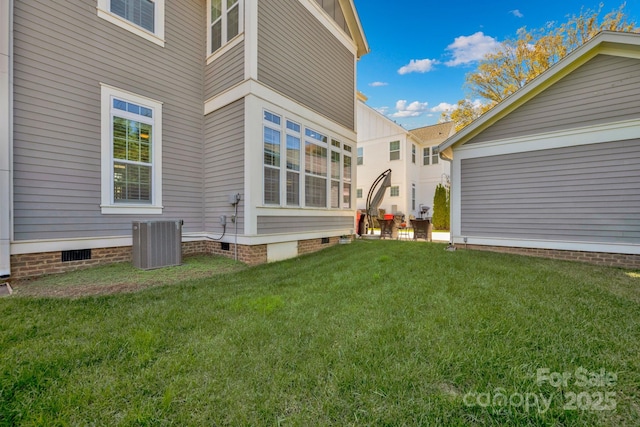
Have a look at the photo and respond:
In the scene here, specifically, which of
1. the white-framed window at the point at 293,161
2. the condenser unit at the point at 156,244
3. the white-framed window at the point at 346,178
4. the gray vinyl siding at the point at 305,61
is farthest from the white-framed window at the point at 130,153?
the white-framed window at the point at 346,178

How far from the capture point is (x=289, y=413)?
64.7 inches

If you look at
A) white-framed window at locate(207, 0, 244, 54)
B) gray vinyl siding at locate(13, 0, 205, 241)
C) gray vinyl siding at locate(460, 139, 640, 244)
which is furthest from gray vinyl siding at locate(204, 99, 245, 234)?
gray vinyl siding at locate(460, 139, 640, 244)

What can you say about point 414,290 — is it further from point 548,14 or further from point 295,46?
point 548,14

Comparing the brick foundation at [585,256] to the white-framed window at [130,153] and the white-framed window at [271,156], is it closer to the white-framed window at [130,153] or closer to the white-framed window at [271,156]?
the white-framed window at [271,156]

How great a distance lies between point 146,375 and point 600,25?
2221cm

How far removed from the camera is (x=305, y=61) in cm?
741

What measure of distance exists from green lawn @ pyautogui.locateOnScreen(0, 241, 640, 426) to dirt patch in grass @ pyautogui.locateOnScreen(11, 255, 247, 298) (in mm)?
349

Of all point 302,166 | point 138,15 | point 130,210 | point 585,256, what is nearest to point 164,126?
point 130,210

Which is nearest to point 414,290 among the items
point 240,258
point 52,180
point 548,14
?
point 240,258

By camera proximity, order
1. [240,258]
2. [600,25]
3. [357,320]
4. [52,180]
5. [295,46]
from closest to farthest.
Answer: [357,320] < [52,180] < [240,258] < [295,46] < [600,25]

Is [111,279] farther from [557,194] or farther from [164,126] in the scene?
[557,194]

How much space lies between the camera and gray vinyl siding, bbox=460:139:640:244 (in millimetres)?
5852

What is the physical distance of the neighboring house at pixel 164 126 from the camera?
15.1 feet

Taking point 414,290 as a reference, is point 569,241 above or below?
above
